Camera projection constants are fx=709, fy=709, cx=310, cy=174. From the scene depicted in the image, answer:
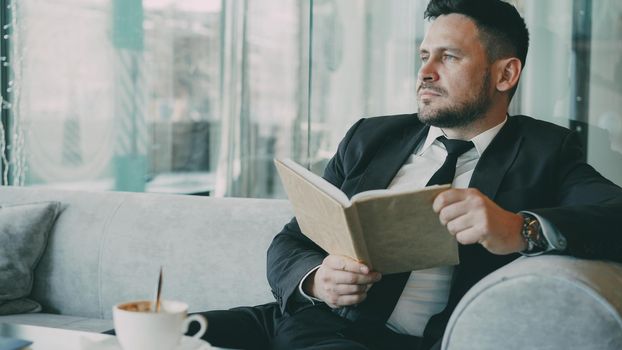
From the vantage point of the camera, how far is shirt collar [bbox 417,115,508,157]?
5.53 feet

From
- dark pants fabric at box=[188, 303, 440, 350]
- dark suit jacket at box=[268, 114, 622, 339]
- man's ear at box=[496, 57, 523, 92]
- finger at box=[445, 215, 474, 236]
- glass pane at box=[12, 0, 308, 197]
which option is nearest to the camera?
finger at box=[445, 215, 474, 236]

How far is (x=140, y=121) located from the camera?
4.00 m

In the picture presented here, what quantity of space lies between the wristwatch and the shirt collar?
35 cm

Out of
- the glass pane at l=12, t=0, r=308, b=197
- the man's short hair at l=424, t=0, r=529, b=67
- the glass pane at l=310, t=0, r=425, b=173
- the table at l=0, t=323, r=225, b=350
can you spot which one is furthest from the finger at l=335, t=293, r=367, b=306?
the glass pane at l=12, t=0, r=308, b=197

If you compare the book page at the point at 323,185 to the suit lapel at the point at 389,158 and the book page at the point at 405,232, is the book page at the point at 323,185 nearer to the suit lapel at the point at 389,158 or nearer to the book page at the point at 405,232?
the book page at the point at 405,232

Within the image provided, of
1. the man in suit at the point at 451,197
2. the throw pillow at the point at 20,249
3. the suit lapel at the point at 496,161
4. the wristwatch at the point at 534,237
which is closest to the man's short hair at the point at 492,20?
the man in suit at the point at 451,197

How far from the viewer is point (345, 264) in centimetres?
136

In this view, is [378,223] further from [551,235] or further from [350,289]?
[551,235]

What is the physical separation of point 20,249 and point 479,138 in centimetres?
135

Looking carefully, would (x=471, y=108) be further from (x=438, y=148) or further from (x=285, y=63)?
(x=285, y=63)

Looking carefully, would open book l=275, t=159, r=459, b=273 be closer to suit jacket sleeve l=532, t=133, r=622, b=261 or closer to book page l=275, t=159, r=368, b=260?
book page l=275, t=159, r=368, b=260

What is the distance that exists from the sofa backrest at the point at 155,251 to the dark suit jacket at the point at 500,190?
11.3 inches

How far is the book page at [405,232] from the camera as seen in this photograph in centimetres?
119

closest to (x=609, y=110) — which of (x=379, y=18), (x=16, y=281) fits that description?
(x=379, y=18)
